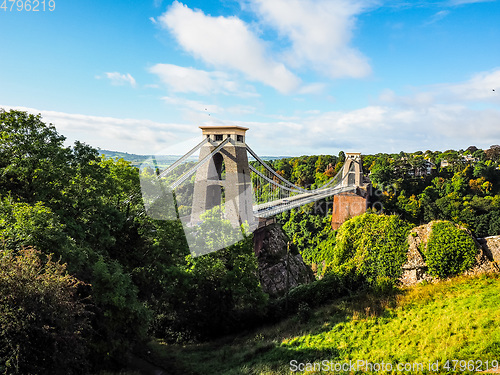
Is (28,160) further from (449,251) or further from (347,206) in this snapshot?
(347,206)

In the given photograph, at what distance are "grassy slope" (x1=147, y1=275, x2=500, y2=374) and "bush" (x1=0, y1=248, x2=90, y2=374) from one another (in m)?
3.72

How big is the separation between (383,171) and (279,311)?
37.0m

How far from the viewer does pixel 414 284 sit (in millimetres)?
9023

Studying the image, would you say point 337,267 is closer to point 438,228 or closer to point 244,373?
point 438,228

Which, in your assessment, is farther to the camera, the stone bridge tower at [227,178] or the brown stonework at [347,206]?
the brown stonework at [347,206]

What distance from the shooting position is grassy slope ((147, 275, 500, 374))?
19.9ft

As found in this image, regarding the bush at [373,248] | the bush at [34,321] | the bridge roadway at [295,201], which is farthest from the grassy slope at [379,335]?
the bridge roadway at [295,201]

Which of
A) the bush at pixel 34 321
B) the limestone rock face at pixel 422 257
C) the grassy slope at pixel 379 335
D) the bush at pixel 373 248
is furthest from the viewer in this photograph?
the bush at pixel 373 248

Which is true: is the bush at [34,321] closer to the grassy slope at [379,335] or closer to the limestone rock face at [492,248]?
the grassy slope at [379,335]

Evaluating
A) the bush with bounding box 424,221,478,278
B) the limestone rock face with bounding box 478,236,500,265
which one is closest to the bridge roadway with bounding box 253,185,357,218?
the bush with bounding box 424,221,478,278

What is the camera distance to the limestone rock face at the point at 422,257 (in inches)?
338

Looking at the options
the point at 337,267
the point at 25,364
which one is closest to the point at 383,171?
the point at 337,267

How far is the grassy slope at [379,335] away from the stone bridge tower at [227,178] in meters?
6.26

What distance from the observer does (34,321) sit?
479 centimetres
